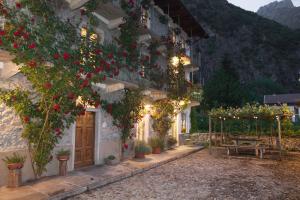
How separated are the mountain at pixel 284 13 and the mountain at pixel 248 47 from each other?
3178 cm

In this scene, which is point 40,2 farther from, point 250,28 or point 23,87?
point 250,28

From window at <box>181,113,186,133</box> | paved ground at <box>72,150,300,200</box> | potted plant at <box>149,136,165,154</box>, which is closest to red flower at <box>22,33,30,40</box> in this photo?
paved ground at <box>72,150,300,200</box>

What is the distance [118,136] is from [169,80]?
6428 millimetres

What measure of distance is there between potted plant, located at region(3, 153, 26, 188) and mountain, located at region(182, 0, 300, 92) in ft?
198

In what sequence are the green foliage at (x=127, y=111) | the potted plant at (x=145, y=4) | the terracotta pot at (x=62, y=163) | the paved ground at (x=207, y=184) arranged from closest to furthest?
the paved ground at (x=207, y=184) < the terracotta pot at (x=62, y=163) < the green foliage at (x=127, y=111) < the potted plant at (x=145, y=4)

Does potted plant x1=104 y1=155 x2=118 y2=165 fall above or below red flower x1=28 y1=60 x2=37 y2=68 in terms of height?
below

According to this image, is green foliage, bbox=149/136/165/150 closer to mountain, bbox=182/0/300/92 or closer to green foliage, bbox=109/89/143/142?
green foliage, bbox=109/89/143/142

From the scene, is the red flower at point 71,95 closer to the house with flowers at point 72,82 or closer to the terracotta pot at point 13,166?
the house with flowers at point 72,82

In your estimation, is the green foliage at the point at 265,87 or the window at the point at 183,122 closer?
the window at the point at 183,122

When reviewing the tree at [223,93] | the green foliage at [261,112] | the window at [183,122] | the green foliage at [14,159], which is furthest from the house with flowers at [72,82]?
the tree at [223,93]

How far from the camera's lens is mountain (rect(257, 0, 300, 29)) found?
340ft

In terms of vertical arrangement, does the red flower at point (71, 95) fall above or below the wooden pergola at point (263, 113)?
above

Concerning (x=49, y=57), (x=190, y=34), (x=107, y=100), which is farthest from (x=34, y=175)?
(x=190, y=34)

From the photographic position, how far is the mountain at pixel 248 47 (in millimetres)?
66625
